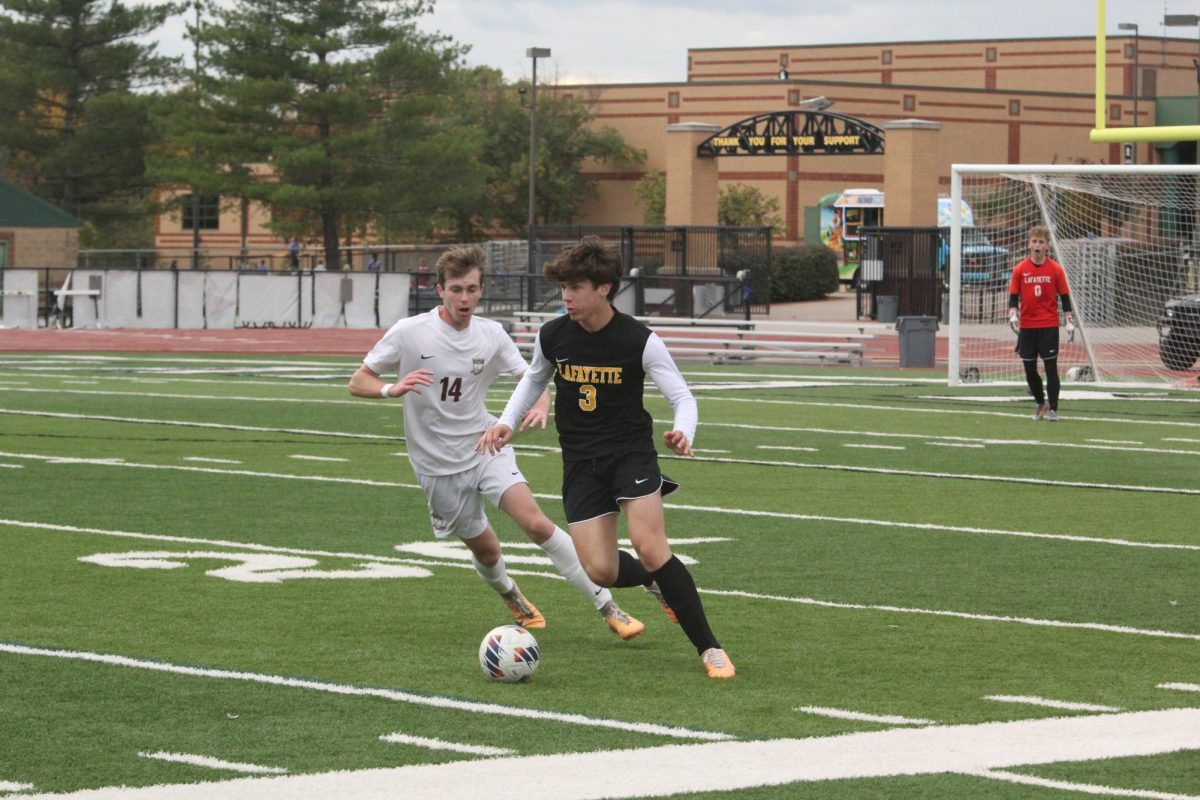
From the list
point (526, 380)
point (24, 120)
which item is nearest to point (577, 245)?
point (526, 380)

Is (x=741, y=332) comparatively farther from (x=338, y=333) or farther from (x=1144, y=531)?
(x=1144, y=531)

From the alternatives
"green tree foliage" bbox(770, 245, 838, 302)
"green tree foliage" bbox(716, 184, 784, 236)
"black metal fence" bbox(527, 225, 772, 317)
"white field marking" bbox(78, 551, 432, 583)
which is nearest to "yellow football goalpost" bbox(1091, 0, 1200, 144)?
"white field marking" bbox(78, 551, 432, 583)

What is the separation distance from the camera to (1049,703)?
7195mm

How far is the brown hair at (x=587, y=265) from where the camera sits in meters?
7.79

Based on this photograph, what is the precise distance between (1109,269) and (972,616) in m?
19.0

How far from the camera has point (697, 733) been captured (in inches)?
263

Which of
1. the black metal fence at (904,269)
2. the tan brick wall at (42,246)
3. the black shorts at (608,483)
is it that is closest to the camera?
the black shorts at (608,483)

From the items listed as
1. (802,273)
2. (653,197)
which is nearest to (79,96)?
(653,197)

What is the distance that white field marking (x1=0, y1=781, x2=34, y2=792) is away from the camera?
5.86m

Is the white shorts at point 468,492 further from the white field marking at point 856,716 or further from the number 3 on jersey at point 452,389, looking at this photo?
the white field marking at point 856,716

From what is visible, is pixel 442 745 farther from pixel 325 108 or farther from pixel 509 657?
pixel 325 108

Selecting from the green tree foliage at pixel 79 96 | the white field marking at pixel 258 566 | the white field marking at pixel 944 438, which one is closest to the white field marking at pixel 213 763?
the white field marking at pixel 258 566

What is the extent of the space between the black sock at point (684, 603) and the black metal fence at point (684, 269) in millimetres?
29981

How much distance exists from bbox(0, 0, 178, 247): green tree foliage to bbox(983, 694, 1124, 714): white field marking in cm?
6088
